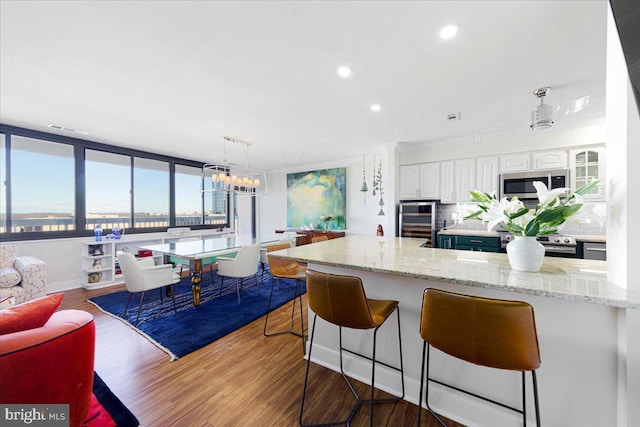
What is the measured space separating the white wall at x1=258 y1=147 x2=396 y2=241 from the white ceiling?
5.32 feet

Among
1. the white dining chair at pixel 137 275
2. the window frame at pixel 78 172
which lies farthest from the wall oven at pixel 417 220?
the window frame at pixel 78 172

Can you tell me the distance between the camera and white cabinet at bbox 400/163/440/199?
4.48 metres

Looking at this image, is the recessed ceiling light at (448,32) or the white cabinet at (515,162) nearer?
the recessed ceiling light at (448,32)

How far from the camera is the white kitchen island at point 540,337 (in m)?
1.10

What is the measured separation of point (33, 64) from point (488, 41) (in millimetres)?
3737

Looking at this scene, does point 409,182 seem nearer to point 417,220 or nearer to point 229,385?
point 417,220

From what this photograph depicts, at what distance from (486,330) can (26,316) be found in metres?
2.04

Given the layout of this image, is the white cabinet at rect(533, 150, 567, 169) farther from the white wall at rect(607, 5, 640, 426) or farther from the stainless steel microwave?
the white wall at rect(607, 5, 640, 426)

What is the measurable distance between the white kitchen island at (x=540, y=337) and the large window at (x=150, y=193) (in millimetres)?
4965

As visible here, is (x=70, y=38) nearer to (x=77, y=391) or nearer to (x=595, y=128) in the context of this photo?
(x=77, y=391)

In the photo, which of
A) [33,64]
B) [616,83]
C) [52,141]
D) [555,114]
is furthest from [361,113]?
[52,141]

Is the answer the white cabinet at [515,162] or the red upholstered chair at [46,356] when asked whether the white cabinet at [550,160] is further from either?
the red upholstered chair at [46,356]

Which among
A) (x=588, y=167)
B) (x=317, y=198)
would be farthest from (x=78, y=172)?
(x=588, y=167)

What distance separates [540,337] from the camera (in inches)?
49.2
